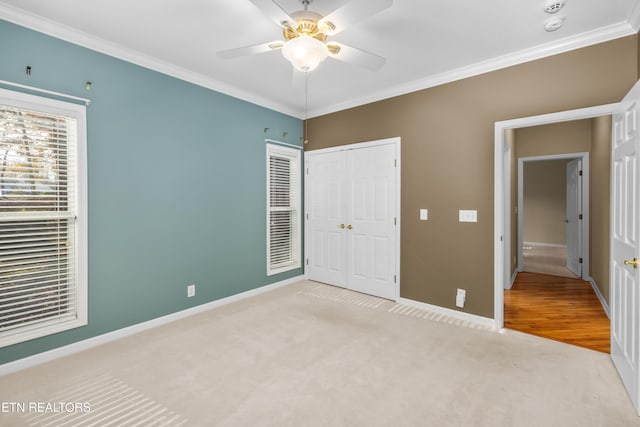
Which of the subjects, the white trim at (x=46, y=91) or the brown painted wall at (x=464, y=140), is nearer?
the white trim at (x=46, y=91)

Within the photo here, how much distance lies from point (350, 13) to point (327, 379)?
240 centimetres

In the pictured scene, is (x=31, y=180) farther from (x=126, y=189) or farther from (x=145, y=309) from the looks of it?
(x=145, y=309)

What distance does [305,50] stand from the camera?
186 cm

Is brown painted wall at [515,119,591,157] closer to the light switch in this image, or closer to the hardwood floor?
the hardwood floor

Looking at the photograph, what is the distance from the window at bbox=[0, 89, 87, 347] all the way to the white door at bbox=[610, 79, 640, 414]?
13.3 ft

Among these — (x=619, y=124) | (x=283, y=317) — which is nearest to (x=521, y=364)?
(x=619, y=124)

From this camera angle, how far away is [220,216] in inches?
146

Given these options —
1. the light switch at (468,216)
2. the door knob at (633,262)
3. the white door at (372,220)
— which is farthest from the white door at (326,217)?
the door knob at (633,262)

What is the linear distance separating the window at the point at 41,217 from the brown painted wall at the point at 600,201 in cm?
558

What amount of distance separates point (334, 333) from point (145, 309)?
1900mm

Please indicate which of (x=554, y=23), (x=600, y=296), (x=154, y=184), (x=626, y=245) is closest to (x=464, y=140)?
(x=554, y=23)

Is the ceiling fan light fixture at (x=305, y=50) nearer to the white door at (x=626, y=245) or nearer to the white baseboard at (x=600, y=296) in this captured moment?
the white door at (x=626, y=245)

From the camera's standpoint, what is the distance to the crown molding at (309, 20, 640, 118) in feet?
8.09

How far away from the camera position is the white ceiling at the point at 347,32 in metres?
2.22
